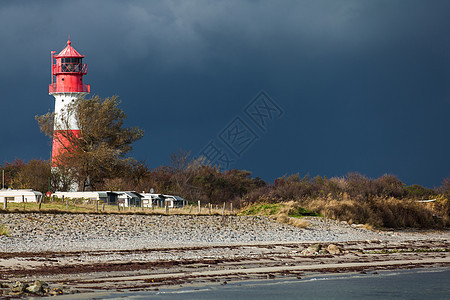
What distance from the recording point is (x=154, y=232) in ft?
93.9

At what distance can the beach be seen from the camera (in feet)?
56.0

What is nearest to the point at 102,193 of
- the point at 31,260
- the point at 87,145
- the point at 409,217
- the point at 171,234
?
the point at 87,145

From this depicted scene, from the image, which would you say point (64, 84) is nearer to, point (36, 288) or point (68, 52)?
point (68, 52)

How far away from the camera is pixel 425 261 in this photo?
23.1 metres

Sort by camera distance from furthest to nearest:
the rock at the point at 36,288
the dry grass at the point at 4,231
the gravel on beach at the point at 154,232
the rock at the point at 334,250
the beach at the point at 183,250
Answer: the dry grass at the point at 4,231 < the rock at the point at 334,250 < the gravel on beach at the point at 154,232 < the beach at the point at 183,250 < the rock at the point at 36,288

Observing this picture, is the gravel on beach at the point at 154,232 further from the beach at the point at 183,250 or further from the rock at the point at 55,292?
the rock at the point at 55,292

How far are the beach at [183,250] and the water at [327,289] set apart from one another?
1.89ft

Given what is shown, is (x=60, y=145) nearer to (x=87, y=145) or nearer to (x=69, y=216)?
(x=87, y=145)

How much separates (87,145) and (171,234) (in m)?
25.5

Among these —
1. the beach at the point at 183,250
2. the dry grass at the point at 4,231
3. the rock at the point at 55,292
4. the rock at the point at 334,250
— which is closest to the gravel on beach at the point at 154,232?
the beach at the point at 183,250

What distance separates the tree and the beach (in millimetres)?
19044

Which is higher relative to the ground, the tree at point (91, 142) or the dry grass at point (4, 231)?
the tree at point (91, 142)

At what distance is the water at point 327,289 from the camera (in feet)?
49.9

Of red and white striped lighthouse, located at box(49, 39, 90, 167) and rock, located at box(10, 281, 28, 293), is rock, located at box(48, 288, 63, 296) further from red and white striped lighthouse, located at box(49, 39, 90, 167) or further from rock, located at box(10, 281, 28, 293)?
red and white striped lighthouse, located at box(49, 39, 90, 167)
